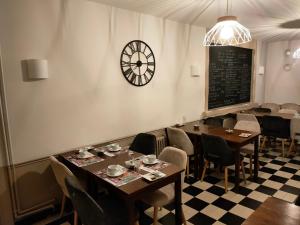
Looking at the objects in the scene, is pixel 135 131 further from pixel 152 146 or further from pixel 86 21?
pixel 86 21

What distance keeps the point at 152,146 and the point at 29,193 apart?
149cm

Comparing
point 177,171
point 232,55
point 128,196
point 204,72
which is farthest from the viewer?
point 232,55

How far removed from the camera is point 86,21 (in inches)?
106

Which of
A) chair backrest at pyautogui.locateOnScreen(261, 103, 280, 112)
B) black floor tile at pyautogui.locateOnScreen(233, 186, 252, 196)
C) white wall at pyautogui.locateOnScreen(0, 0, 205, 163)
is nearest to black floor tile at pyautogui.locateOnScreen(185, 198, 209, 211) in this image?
black floor tile at pyautogui.locateOnScreen(233, 186, 252, 196)

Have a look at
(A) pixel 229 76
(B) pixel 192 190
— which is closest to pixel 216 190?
(B) pixel 192 190

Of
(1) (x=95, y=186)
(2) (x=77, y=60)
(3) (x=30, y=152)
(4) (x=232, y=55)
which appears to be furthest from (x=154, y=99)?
(4) (x=232, y=55)

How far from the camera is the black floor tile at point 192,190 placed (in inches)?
119

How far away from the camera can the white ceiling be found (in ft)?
9.11

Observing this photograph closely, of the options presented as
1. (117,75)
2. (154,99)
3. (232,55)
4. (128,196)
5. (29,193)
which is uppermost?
(232,55)

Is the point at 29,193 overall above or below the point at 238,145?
below

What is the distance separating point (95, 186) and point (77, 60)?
57.9 inches

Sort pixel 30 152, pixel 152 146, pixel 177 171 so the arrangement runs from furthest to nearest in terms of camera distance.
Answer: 1. pixel 152 146
2. pixel 30 152
3. pixel 177 171

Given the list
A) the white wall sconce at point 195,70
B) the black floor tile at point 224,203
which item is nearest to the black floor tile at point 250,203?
the black floor tile at point 224,203

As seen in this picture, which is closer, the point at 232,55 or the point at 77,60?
the point at 77,60
